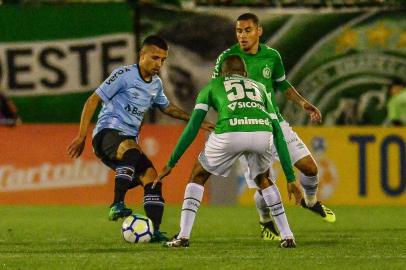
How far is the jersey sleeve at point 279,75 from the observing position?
10.7 m

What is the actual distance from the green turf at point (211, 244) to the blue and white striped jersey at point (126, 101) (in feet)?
3.22

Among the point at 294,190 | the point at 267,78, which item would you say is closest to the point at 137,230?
the point at 294,190

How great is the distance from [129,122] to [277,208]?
1785 mm

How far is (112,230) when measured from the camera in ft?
39.3

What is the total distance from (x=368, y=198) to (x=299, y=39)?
10.0ft

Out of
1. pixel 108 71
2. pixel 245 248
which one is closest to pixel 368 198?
pixel 108 71

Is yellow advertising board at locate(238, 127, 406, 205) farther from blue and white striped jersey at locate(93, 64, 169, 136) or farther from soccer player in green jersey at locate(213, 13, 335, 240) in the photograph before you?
blue and white striped jersey at locate(93, 64, 169, 136)

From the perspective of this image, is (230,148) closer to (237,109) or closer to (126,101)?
(237,109)

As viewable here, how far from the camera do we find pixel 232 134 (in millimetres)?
9102

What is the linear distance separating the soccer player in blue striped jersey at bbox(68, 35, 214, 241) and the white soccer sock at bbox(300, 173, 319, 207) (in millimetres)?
1492

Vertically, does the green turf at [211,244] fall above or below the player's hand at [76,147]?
below

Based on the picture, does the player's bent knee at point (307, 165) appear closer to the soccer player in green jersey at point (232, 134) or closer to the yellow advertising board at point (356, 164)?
the soccer player in green jersey at point (232, 134)

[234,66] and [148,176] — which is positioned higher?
[234,66]

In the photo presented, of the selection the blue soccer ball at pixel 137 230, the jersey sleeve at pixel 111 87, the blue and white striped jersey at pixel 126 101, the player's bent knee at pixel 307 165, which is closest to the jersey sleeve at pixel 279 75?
the player's bent knee at pixel 307 165
